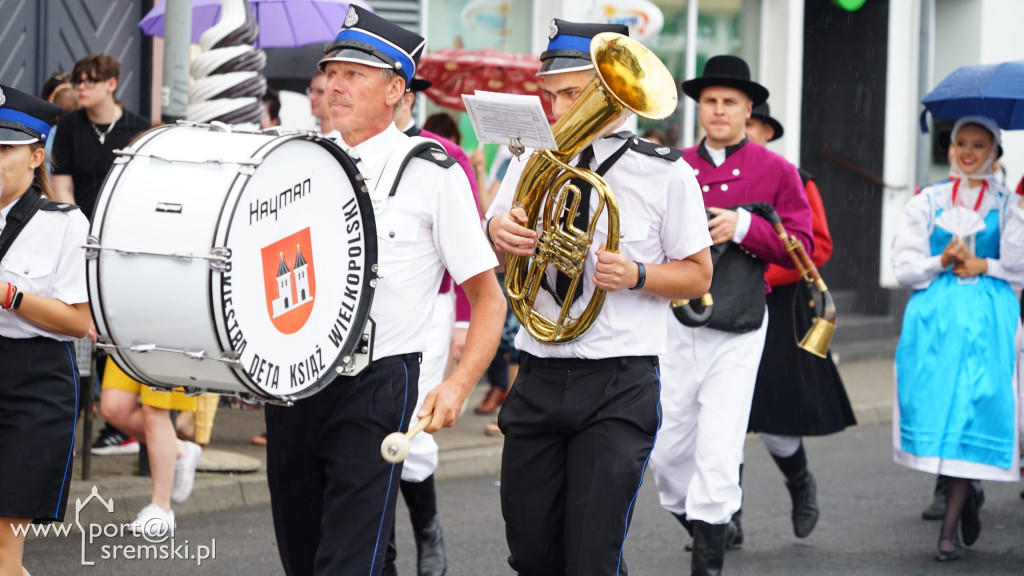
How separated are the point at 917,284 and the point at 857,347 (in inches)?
293

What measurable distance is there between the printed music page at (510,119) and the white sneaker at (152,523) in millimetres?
3108

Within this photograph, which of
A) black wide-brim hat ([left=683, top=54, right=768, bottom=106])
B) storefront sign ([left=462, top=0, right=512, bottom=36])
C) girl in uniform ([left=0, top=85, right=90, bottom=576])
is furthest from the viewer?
storefront sign ([left=462, top=0, right=512, bottom=36])

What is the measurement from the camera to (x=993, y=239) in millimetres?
6676

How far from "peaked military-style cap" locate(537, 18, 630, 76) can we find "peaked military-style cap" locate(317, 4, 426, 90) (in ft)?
1.55

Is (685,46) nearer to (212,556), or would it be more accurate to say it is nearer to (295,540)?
(212,556)

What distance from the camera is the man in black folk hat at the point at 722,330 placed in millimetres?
5613

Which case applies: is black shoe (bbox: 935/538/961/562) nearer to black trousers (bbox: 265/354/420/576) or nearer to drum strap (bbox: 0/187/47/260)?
black trousers (bbox: 265/354/420/576)

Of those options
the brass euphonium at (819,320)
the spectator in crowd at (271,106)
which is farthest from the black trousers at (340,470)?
the spectator in crowd at (271,106)

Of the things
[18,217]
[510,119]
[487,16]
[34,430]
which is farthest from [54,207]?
[487,16]

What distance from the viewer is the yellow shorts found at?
20.6 ft

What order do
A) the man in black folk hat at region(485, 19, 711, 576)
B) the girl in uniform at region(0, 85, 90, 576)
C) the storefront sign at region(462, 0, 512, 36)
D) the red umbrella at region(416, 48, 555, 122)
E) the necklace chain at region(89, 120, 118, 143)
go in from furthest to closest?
Result: the storefront sign at region(462, 0, 512, 36) < the red umbrella at region(416, 48, 555, 122) < the necklace chain at region(89, 120, 118, 143) < the girl in uniform at region(0, 85, 90, 576) < the man in black folk hat at region(485, 19, 711, 576)

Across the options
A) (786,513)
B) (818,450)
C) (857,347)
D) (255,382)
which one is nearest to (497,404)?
(818,450)

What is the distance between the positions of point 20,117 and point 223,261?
1440 mm

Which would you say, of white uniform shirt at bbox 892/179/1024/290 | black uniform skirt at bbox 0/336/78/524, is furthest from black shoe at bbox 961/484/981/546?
black uniform skirt at bbox 0/336/78/524
